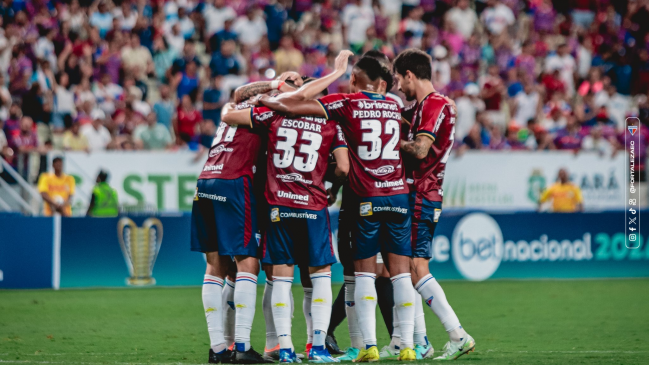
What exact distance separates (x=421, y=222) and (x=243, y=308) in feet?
5.76

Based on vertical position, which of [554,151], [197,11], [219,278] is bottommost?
[219,278]

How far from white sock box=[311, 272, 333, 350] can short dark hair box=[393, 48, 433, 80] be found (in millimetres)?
2004

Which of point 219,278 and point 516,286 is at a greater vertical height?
point 219,278

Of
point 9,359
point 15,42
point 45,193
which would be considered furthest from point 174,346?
point 15,42

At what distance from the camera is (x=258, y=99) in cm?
746

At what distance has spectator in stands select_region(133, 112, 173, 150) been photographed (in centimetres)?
1720

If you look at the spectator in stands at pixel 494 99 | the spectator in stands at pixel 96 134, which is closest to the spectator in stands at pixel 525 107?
the spectator in stands at pixel 494 99

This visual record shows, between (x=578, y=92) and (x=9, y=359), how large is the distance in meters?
18.0

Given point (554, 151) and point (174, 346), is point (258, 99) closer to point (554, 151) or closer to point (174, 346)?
point (174, 346)

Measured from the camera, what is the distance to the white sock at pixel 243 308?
7.09 meters

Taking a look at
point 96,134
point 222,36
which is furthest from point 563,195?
point 96,134

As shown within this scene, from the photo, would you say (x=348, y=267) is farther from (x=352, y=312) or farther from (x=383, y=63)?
(x=383, y=63)

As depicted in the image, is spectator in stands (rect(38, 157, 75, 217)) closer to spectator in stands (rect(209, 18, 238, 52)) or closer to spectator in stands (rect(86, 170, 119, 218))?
spectator in stands (rect(86, 170, 119, 218))

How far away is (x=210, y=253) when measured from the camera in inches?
296
